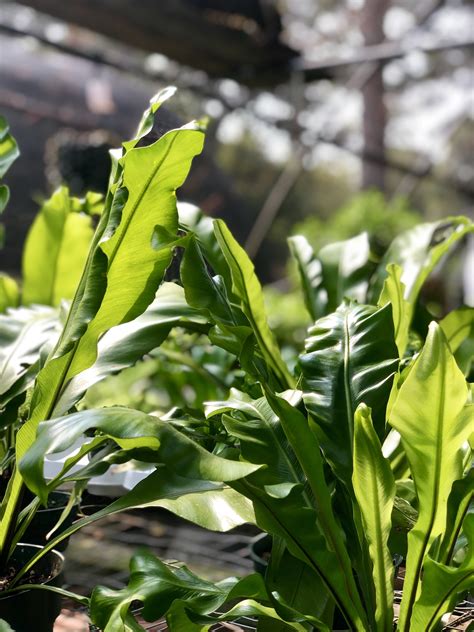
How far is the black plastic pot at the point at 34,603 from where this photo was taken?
66 centimetres

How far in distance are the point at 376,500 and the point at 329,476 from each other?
0.39ft

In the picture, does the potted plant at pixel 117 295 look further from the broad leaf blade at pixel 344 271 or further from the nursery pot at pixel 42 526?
the broad leaf blade at pixel 344 271

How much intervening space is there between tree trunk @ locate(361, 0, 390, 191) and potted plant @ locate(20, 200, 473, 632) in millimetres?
5416

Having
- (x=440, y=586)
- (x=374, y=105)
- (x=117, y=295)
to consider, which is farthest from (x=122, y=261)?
(x=374, y=105)

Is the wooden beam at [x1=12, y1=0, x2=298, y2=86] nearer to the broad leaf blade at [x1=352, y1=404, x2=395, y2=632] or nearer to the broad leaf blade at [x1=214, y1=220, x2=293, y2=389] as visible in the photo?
the broad leaf blade at [x1=214, y1=220, x2=293, y2=389]

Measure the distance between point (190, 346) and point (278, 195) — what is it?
6.64 feet

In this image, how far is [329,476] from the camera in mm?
699

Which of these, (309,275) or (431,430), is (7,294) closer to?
(309,275)

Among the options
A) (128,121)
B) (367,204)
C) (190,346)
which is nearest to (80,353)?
(190,346)

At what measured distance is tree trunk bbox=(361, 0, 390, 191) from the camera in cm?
623

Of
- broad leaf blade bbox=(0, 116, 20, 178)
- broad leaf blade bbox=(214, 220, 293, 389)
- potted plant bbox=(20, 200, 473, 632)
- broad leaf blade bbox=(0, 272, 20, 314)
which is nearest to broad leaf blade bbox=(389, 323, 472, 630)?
potted plant bbox=(20, 200, 473, 632)

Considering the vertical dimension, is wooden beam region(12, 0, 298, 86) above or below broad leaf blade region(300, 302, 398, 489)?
above

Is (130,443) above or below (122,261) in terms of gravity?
below

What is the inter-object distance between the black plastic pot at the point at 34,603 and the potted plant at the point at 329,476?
83 millimetres
